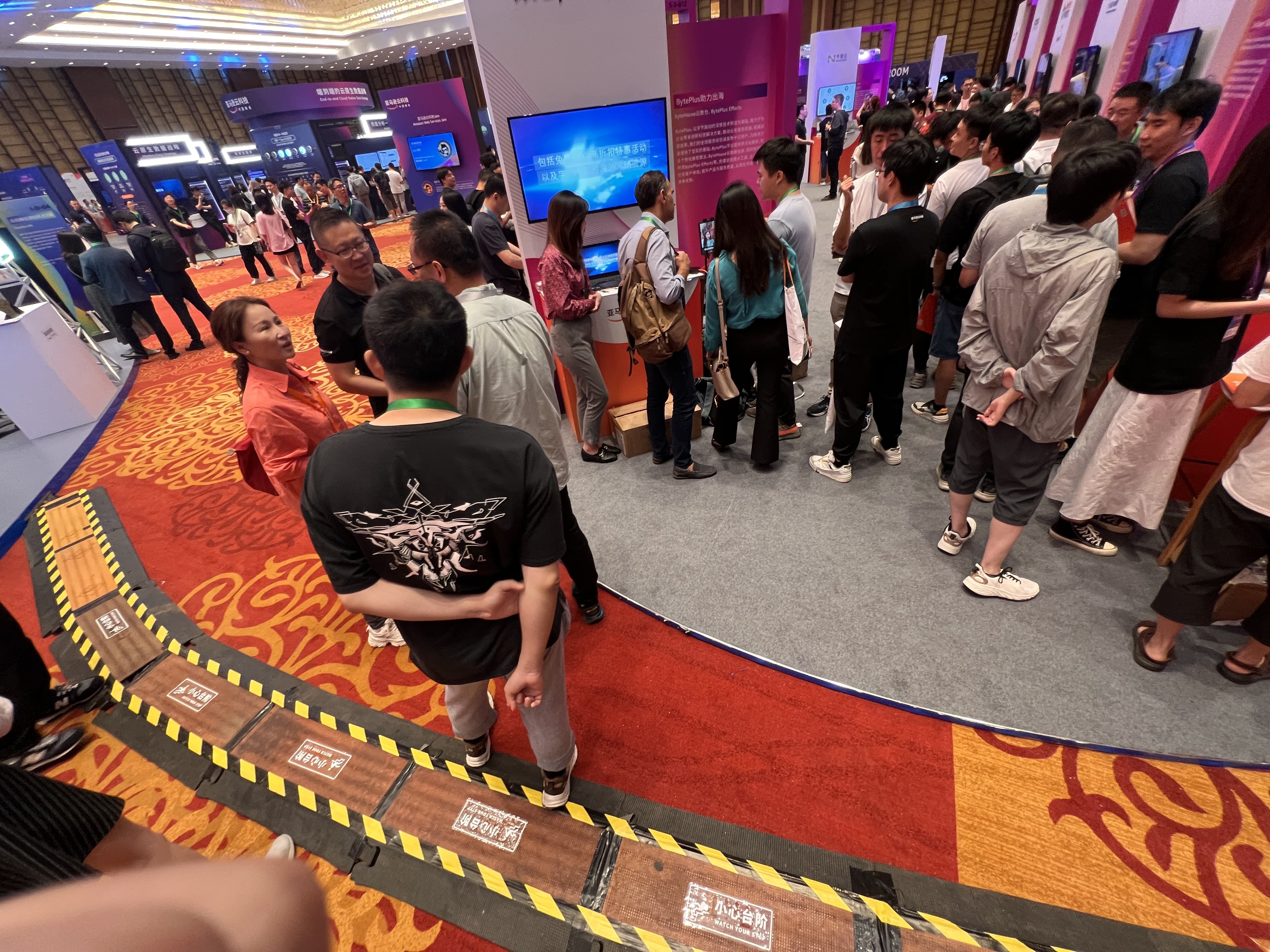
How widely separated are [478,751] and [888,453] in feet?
8.86

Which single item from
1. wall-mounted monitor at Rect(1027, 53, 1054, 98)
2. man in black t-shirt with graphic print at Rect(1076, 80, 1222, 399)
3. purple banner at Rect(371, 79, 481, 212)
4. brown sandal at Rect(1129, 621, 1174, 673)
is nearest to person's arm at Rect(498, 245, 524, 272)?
man in black t-shirt with graphic print at Rect(1076, 80, 1222, 399)

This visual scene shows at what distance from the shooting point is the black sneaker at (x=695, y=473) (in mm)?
3309

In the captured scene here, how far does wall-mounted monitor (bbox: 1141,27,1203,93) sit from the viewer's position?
4.62 m

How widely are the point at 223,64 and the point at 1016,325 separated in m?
22.0

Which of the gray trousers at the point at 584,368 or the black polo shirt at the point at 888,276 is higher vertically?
the black polo shirt at the point at 888,276

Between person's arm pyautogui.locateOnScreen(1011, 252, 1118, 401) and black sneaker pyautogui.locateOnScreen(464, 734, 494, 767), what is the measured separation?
227 centimetres

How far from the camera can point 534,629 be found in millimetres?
1261

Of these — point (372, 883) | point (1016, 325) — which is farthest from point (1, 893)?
point (1016, 325)

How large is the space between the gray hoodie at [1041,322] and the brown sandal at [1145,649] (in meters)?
0.83

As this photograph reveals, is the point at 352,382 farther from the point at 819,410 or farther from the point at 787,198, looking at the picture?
the point at 819,410

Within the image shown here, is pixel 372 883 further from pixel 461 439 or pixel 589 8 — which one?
pixel 589 8

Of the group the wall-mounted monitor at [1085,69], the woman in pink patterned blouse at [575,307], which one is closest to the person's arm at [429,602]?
the woman in pink patterned blouse at [575,307]

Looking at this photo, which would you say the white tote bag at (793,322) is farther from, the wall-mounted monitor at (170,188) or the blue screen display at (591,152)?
the wall-mounted monitor at (170,188)

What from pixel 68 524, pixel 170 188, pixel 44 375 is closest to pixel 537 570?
pixel 68 524
